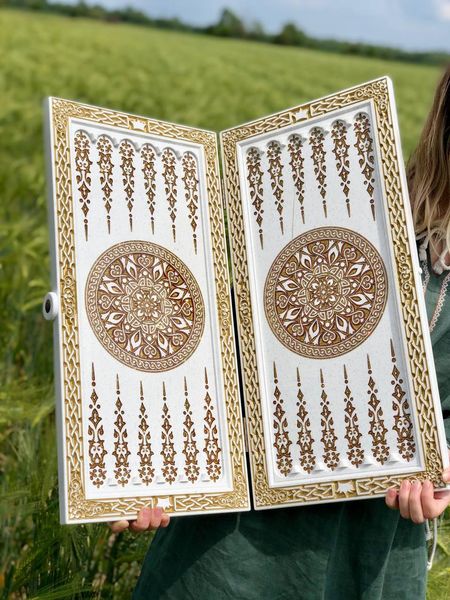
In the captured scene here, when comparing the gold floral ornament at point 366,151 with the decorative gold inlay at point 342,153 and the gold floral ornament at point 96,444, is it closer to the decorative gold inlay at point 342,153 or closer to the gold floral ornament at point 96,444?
the decorative gold inlay at point 342,153

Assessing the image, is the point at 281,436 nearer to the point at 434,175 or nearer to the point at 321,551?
the point at 321,551

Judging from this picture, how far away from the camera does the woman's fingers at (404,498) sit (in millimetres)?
1404

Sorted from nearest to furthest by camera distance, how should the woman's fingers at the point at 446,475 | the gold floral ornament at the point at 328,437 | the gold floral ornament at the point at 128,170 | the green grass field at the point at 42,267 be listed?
1. the woman's fingers at the point at 446,475
2. the gold floral ornament at the point at 328,437
3. the gold floral ornament at the point at 128,170
4. the green grass field at the point at 42,267

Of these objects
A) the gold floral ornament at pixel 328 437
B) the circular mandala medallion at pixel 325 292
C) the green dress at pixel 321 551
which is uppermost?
the circular mandala medallion at pixel 325 292

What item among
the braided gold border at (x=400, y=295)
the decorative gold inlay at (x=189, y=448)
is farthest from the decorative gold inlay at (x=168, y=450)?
the braided gold border at (x=400, y=295)

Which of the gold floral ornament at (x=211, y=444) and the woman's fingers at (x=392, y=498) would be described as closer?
the woman's fingers at (x=392, y=498)

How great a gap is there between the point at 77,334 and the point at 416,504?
25.5 inches

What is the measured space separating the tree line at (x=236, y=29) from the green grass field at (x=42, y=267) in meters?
13.6

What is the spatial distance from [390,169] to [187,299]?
454mm

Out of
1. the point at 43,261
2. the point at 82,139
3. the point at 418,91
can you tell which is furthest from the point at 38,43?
the point at 82,139

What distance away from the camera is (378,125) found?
1531 mm

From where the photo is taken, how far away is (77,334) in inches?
58.2

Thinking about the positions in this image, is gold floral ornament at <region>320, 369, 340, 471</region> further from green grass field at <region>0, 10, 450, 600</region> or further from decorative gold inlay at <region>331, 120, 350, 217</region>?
green grass field at <region>0, 10, 450, 600</region>

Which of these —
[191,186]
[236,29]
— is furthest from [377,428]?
[236,29]
